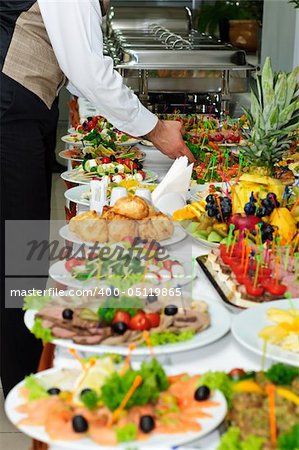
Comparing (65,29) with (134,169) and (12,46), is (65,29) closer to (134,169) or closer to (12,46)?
(12,46)

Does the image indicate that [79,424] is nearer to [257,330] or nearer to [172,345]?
[172,345]

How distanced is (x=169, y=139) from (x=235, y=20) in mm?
5889

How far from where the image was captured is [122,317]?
1.55m

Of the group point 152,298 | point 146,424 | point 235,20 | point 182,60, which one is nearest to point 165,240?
point 152,298

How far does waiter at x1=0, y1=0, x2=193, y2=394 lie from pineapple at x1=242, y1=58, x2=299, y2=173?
36 cm

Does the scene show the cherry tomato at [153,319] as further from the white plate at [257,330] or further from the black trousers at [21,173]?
the black trousers at [21,173]

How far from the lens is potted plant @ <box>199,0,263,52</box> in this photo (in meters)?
8.45

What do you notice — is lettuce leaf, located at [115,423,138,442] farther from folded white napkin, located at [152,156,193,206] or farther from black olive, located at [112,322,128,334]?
folded white napkin, located at [152,156,193,206]

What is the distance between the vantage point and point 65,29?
2611 millimetres

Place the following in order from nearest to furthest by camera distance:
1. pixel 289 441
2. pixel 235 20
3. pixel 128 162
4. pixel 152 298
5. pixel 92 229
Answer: pixel 289 441, pixel 152 298, pixel 92 229, pixel 128 162, pixel 235 20

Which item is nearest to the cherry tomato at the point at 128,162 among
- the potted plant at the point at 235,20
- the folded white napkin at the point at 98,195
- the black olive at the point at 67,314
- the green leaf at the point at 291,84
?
the folded white napkin at the point at 98,195

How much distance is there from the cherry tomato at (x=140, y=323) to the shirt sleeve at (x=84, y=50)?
1.30 m

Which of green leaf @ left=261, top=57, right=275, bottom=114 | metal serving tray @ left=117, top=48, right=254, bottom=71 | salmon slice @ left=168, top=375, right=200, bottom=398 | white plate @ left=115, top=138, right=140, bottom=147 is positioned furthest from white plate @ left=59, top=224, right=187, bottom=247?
metal serving tray @ left=117, top=48, right=254, bottom=71

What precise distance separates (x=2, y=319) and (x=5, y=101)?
0.77 metres
